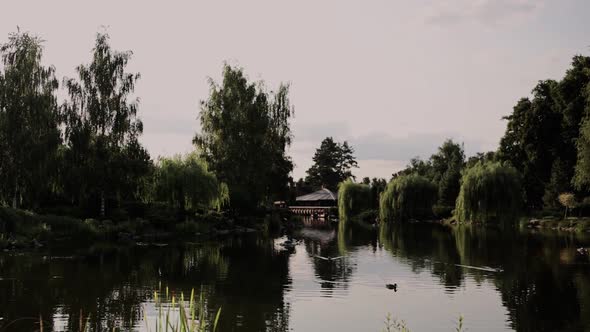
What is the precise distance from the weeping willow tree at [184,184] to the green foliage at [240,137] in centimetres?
574

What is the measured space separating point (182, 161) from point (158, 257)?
18.7m

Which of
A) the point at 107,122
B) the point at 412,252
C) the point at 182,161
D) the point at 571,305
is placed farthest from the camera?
the point at 182,161

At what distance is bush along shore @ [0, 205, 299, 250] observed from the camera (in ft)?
110

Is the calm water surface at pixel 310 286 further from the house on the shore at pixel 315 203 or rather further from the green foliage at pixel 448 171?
the house on the shore at pixel 315 203

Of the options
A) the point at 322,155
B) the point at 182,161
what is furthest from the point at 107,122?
the point at 322,155

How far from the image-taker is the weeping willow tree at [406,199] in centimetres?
6819

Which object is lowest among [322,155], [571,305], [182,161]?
[571,305]

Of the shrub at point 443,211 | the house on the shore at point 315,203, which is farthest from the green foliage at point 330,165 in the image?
the shrub at point 443,211

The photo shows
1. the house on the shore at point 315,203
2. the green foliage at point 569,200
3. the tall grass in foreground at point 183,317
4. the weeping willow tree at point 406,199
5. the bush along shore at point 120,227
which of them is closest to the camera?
the tall grass in foreground at point 183,317

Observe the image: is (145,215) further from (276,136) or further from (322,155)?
(322,155)

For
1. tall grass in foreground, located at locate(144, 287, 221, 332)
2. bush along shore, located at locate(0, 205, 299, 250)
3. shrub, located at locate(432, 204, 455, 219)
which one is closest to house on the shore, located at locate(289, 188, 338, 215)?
shrub, located at locate(432, 204, 455, 219)

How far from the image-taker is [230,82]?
181 ft

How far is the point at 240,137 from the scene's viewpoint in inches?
2095

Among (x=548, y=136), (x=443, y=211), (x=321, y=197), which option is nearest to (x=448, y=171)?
(x=443, y=211)
